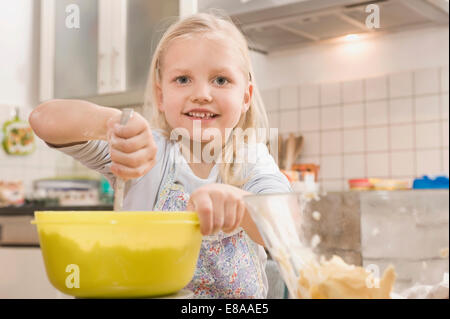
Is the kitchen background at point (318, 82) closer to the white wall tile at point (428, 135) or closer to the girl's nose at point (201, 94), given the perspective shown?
the white wall tile at point (428, 135)

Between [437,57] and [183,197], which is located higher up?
[437,57]

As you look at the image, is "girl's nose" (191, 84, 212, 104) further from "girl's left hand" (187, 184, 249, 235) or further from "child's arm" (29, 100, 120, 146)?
"girl's left hand" (187, 184, 249, 235)

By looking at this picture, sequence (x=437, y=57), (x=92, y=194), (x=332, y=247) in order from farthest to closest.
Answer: (x=92, y=194) → (x=437, y=57) → (x=332, y=247)

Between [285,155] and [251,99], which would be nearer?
[251,99]

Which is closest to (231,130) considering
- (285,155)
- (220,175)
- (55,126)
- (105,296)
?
(220,175)

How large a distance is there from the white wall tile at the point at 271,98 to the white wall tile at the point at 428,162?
1.99 ft

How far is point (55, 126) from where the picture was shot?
22.4 inches

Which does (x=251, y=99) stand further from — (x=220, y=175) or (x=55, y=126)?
(x=55, y=126)

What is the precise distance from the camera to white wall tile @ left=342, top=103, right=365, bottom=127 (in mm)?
1909

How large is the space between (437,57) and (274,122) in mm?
655

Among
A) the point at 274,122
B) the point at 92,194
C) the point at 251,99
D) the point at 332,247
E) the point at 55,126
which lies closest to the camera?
the point at 332,247

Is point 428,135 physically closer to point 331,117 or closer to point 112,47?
point 331,117

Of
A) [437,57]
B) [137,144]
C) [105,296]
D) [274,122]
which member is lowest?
[105,296]

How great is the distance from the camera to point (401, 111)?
1.83m
